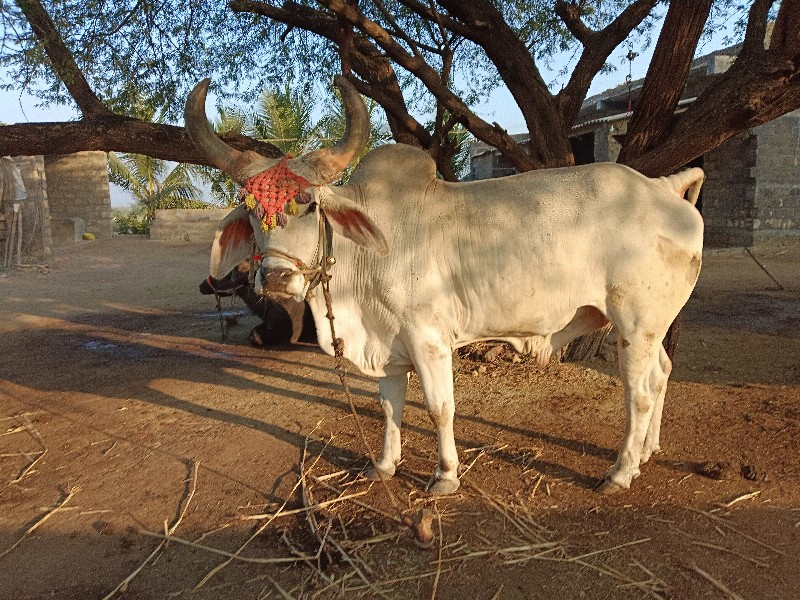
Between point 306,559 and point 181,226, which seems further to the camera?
point 181,226

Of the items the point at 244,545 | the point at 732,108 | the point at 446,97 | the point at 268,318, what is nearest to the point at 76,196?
the point at 268,318

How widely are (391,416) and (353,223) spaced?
1119mm

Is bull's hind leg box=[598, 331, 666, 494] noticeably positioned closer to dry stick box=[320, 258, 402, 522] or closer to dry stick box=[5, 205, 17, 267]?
dry stick box=[320, 258, 402, 522]

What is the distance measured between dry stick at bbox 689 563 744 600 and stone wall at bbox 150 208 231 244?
607 inches

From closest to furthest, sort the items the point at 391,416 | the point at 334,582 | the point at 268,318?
the point at 334,582
the point at 391,416
the point at 268,318

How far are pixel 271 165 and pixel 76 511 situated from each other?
1.96 metres

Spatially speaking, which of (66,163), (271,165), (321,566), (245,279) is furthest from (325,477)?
(66,163)

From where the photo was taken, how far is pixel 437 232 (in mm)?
3180

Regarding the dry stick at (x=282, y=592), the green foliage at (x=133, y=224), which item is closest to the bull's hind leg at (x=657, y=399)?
the dry stick at (x=282, y=592)

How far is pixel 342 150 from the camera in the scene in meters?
2.90

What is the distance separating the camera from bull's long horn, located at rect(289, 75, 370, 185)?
2.85 metres

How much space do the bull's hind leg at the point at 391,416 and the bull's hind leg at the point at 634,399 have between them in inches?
42.1

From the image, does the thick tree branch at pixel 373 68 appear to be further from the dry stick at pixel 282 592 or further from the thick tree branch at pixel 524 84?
the dry stick at pixel 282 592

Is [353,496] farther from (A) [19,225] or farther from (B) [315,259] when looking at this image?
(A) [19,225]
